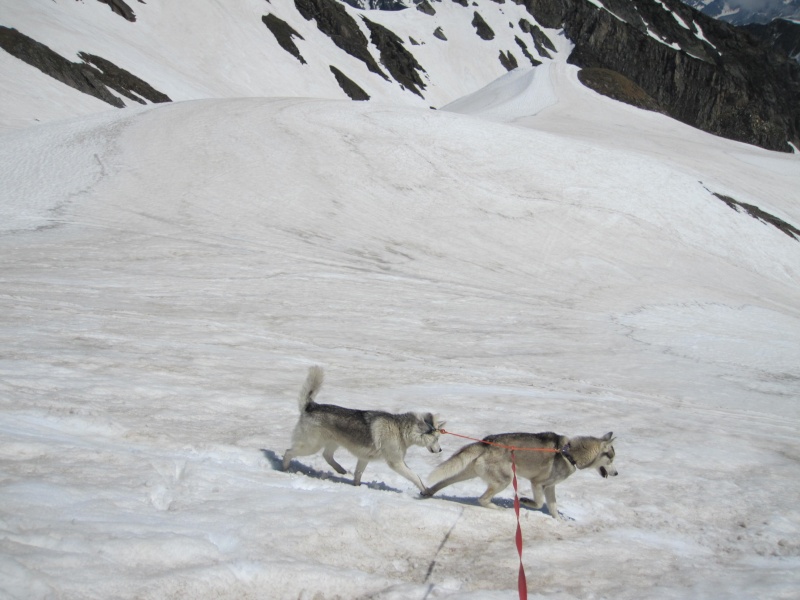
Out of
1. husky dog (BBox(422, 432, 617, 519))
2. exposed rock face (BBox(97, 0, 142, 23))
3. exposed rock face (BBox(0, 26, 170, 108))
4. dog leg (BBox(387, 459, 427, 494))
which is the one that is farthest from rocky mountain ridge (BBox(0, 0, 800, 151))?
dog leg (BBox(387, 459, 427, 494))

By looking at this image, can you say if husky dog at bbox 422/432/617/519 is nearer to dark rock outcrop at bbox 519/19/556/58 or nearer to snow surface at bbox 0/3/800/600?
snow surface at bbox 0/3/800/600

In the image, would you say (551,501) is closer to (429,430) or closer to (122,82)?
(429,430)

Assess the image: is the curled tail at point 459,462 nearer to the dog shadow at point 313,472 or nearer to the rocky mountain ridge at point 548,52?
the dog shadow at point 313,472

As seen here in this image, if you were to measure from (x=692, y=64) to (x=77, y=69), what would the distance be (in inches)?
4415

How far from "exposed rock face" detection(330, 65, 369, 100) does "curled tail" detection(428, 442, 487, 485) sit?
84.2m

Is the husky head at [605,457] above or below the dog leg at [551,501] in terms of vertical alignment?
above

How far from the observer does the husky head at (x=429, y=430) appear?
6605 millimetres

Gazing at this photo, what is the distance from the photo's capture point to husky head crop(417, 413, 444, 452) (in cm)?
661

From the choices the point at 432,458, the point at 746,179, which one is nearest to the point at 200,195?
the point at 432,458

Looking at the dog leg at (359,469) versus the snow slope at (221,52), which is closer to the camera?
the dog leg at (359,469)

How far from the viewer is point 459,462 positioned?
6.54 metres

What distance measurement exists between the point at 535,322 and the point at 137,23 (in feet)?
225

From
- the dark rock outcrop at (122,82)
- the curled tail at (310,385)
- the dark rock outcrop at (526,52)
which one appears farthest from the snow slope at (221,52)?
the curled tail at (310,385)

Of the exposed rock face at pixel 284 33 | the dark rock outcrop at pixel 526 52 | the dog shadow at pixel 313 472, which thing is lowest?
the dog shadow at pixel 313 472
